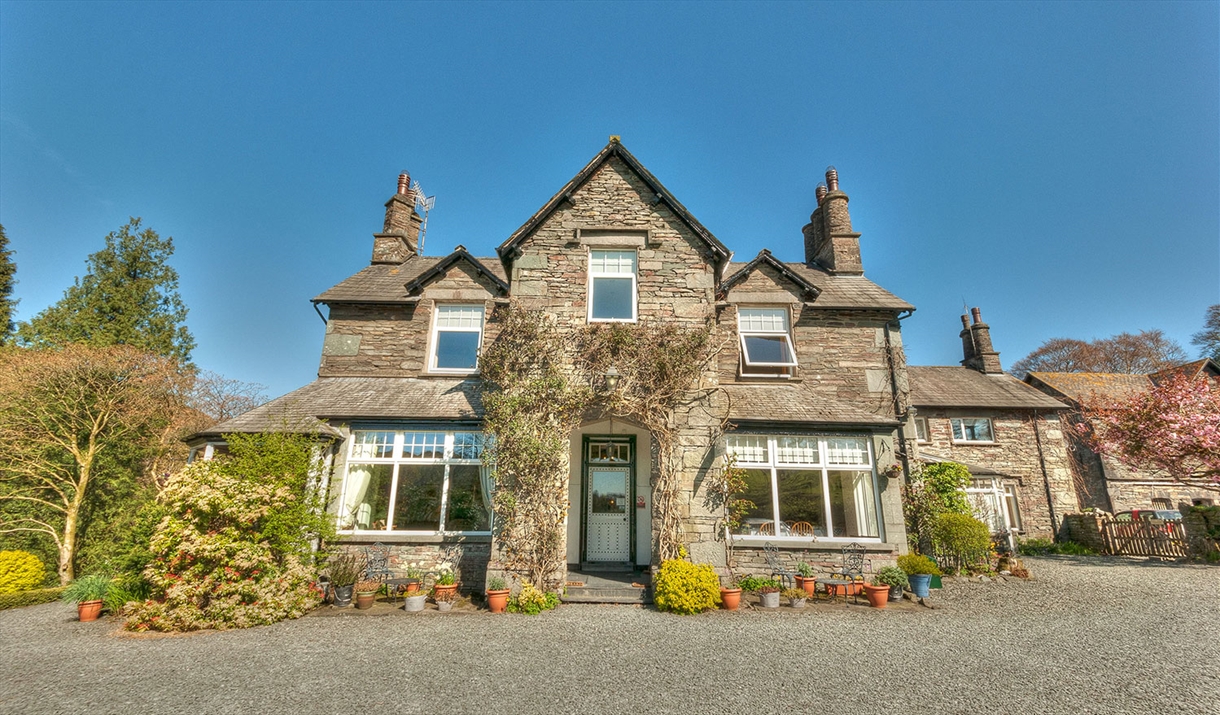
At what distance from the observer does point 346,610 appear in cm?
915

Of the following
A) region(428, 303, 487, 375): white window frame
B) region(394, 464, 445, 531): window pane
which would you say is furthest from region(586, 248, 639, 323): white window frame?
region(394, 464, 445, 531): window pane

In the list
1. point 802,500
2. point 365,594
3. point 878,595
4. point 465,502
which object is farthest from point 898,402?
point 365,594

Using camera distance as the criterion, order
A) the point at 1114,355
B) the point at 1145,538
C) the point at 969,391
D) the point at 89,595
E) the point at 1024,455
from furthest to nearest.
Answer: the point at 1114,355 → the point at 969,391 → the point at 1024,455 → the point at 1145,538 → the point at 89,595

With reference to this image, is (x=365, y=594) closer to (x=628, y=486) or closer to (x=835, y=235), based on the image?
(x=628, y=486)

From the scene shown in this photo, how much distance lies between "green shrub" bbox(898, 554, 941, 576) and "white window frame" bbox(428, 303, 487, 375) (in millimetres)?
11034

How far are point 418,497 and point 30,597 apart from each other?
8499mm

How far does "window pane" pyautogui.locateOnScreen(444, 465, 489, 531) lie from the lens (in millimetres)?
10859

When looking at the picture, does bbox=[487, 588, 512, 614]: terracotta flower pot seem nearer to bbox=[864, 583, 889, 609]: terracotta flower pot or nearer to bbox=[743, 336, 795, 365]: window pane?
bbox=[864, 583, 889, 609]: terracotta flower pot

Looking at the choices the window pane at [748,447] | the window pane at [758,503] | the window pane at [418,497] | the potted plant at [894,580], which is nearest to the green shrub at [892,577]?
the potted plant at [894,580]

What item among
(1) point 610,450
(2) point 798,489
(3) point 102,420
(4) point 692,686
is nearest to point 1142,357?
(2) point 798,489

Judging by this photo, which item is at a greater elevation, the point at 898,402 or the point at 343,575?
the point at 898,402

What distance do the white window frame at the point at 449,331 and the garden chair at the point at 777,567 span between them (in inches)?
330

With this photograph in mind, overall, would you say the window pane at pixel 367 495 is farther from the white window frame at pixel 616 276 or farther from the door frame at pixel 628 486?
the white window frame at pixel 616 276

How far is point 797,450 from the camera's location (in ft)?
37.0
